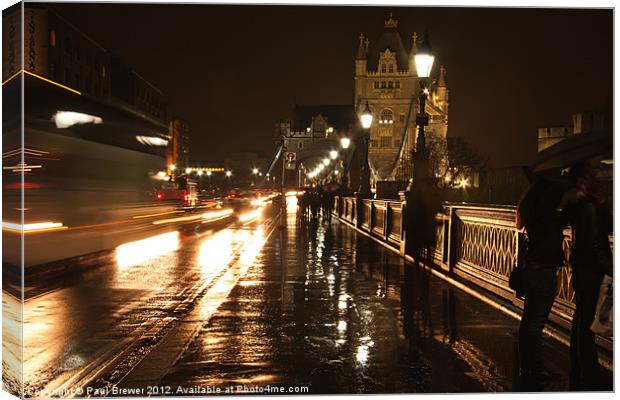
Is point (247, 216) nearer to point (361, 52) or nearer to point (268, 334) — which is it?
point (268, 334)

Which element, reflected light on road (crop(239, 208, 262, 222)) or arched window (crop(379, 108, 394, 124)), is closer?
reflected light on road (crop(239, 208, 262, 222))

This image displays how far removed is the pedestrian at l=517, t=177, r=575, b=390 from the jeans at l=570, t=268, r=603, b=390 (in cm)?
20

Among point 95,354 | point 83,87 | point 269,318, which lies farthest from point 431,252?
point 95,354

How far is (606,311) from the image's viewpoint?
505 centimetres

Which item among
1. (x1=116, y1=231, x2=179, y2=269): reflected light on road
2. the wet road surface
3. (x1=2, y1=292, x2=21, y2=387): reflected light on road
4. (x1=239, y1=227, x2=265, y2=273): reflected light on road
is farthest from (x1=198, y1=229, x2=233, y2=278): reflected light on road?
(x1=2, y1=292, x2=21, y2=387): reflected light on road

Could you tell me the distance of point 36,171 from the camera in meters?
9.00

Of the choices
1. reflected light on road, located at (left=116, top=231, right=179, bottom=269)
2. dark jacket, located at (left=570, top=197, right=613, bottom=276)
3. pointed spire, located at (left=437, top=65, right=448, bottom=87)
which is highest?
pointed spire, located at (left=437, top=65, right=448, bottom=87)

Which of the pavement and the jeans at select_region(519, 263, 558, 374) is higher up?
the jeans at select_region(519, 263, 558, 374)

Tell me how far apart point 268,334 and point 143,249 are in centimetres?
1140

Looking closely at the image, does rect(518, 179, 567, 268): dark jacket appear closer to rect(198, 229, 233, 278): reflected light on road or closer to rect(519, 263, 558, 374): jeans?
rect(519, 263, 558, 374): jeans

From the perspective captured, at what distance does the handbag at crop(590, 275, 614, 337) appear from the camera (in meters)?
5.03

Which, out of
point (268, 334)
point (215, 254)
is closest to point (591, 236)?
point (268, 334)

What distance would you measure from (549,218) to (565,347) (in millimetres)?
1901

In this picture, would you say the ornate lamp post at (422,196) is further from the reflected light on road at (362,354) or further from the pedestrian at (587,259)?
the pedestrian at (587,259)
